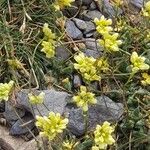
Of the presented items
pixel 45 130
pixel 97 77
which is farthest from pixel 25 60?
pixel 45 130

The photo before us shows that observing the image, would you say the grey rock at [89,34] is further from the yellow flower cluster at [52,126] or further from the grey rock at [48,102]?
the yellow flower cluster at [52,126]

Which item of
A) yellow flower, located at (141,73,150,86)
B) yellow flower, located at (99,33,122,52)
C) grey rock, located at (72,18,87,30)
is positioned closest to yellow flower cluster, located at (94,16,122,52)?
yellow flower, located at (99,33,122,52)

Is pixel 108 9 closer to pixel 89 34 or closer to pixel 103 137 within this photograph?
pixel 89 34

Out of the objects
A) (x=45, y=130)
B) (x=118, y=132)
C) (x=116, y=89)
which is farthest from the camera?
(x=116, y=89)

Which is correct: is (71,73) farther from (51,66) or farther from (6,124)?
(6,124)

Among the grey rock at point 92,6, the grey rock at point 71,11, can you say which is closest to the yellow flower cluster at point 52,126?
the grey rock at point 71,11

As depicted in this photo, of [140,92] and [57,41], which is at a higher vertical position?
[57,41]

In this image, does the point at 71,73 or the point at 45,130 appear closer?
the point at 45,130

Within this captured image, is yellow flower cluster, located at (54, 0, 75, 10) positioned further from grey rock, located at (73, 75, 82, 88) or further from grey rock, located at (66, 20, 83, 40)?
grey rock, located at (73, 75, 82, 88)
